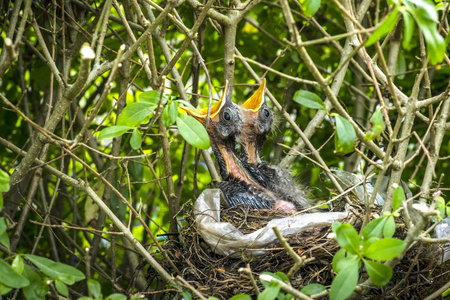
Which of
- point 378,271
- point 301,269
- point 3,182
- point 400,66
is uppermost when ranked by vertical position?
point 3,182

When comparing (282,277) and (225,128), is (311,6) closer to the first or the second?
(282,277)

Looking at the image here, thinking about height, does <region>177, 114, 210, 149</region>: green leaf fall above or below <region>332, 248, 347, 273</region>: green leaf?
above

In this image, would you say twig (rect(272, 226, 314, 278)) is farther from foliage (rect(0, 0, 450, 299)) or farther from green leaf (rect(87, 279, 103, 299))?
green leaf (rect(87, 279, 103, 299))

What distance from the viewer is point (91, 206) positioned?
10.6ft

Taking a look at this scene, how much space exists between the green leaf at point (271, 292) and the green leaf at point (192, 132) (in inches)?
18.1

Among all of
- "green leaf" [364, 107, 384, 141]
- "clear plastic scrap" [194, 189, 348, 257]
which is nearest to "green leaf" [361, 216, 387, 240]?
"green leaf" [364, 107, 384, 141]

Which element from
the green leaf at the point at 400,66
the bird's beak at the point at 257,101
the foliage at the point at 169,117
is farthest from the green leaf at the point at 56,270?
the green leaf at the point at 400,66

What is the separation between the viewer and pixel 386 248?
4.55ft

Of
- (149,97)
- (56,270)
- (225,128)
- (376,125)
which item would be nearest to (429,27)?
(376,125)

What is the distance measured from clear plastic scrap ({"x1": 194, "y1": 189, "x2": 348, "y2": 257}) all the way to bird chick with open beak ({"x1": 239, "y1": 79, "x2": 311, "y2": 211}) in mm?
419

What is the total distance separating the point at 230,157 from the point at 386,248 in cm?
134

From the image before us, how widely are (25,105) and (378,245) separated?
228cm

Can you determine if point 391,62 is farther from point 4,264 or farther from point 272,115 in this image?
point 4,264

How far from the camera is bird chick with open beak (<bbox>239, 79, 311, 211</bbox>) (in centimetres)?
262
